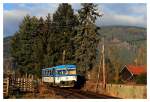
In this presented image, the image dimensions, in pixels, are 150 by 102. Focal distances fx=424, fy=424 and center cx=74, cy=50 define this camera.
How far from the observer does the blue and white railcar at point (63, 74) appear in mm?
41312

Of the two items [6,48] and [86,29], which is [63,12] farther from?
[6,48]

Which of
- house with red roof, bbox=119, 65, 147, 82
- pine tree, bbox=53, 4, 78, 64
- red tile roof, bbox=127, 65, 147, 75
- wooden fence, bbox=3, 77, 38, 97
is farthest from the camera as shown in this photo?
house with red roof, bbox=119, 65, 147, 82

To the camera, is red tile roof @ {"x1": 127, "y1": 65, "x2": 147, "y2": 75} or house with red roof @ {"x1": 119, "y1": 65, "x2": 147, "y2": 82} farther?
house with red roof @ {"x1": 119, "y1": 65, "x2": 147, "y2": 82}

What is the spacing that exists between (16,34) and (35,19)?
264 cm

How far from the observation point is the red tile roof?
4073 centimetres

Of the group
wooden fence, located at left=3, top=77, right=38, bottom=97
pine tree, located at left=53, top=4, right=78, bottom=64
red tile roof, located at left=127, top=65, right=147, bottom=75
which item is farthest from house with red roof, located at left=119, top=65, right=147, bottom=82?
wooden fence, located at left=3, top=77, right=38, bottom=97

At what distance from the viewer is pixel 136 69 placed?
4406cm

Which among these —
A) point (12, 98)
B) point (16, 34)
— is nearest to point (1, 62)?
point (12, 98)

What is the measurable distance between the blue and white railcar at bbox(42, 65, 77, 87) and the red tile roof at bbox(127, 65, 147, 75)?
627 centimetres

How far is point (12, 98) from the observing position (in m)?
32.4

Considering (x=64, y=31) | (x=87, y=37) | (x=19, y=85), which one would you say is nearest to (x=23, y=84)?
(x=19, y=85)

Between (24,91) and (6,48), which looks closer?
(24,91)

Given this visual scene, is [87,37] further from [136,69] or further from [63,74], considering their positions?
[136,69]

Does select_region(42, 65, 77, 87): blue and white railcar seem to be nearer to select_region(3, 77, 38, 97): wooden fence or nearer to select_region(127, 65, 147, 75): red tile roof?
select_region(3, 77, 38, 97): wooden fence
